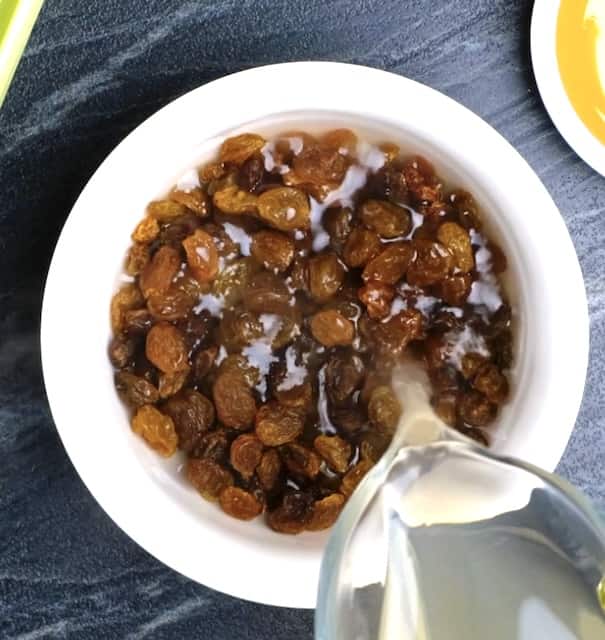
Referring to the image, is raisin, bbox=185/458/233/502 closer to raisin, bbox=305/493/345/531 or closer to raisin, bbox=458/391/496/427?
raisin, bbox=305/493/345/531

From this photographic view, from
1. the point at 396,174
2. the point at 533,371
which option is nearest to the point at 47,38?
the point at 396,174

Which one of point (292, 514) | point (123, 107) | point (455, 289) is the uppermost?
point (123, 107)

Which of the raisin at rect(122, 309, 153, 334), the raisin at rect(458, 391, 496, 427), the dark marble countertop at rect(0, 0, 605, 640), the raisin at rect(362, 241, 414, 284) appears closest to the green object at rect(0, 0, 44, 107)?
the dark marble countertop at rect(0, 0, 605, 640)

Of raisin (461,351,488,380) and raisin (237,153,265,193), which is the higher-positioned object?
raisin (237,153,265,193)

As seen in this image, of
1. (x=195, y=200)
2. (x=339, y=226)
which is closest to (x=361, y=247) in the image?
(x=339, y=226)

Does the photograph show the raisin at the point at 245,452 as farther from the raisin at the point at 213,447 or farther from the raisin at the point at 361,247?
the raisin at the point at 361,247

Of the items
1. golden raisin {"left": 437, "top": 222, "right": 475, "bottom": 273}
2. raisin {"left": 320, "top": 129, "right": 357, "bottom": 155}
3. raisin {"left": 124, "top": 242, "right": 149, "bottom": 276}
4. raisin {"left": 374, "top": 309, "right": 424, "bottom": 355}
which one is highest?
raisin {"left": 320, "top": 129, "right": 357, "bottom": 155}

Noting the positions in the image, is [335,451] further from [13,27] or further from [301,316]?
[13,27]
